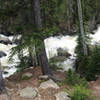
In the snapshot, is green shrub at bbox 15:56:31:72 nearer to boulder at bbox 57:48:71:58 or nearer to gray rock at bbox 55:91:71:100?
boulder at bbox 57:48:71:58

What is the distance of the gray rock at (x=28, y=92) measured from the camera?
6.18m

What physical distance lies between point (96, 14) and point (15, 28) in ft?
66.7

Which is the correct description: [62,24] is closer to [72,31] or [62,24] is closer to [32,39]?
[72,31]

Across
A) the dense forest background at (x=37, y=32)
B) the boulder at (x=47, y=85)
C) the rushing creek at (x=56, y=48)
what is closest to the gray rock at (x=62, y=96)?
the boulder at (x=47, y=85)

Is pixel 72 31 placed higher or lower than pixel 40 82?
higher

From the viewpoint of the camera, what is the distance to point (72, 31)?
24.1 metres

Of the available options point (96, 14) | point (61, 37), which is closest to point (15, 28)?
point (61, 37)

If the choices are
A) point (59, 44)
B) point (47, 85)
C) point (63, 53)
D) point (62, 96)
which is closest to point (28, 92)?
point (47, 85)

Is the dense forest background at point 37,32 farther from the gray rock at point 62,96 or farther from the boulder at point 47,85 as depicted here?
the gray rock at point 62,96

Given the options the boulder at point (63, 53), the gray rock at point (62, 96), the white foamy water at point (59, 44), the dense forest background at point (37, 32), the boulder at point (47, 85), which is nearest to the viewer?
the gray rock at point (62, 96)

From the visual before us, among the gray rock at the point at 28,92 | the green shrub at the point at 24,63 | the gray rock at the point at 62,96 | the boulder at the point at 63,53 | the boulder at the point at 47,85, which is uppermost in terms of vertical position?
the boulder at the point at 63,53

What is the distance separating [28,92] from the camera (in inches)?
252

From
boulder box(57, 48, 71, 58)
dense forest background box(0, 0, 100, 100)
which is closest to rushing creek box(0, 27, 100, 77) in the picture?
boulder box(57, 48, 71, 58)

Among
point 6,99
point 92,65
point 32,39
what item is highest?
point 32,39
